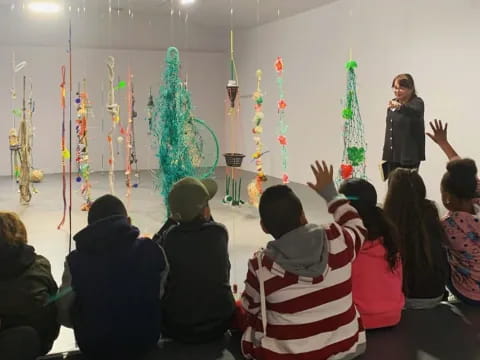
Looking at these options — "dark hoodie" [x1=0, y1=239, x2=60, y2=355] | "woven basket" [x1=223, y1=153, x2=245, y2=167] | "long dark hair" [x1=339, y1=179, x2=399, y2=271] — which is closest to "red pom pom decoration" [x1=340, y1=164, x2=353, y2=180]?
"woven basket" [x1=223, y1=153, x2=245, y2=167]

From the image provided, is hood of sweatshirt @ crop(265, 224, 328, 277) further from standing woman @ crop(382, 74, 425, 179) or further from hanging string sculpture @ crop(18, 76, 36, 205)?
hanging string sculpture @ crop(18, 76, 36, 205)

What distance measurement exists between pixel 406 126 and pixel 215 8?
2.20 m

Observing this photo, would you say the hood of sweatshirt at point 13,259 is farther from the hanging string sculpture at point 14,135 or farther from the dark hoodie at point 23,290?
the hanging string sculpture at point 14,135

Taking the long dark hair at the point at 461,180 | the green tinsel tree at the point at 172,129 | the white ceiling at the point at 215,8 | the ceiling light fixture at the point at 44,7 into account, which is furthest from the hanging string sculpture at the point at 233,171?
the long dark hair at the point at 461,180

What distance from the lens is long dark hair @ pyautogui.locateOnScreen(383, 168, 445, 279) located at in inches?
92.3

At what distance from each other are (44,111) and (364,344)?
3.65m

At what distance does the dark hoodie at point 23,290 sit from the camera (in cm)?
193

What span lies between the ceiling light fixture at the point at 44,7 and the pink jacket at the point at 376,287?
3770 mm

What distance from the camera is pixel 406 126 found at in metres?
3.89

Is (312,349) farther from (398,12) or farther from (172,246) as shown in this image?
(398,12)

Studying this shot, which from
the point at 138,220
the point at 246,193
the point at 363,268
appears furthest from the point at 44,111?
the point at 363,268

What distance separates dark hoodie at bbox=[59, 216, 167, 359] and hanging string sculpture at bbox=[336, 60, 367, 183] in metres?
3.17

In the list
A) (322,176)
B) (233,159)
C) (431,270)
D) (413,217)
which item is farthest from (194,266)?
(233,159)

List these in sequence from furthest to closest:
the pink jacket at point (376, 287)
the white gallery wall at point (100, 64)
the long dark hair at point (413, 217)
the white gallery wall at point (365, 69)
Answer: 1. the white gallery wall at point (100, 64)
2. the white gallery wall at point (365, 69)
3. the long dark hair at point (413, 217)
4. the pink jacket at point (376, 287)
